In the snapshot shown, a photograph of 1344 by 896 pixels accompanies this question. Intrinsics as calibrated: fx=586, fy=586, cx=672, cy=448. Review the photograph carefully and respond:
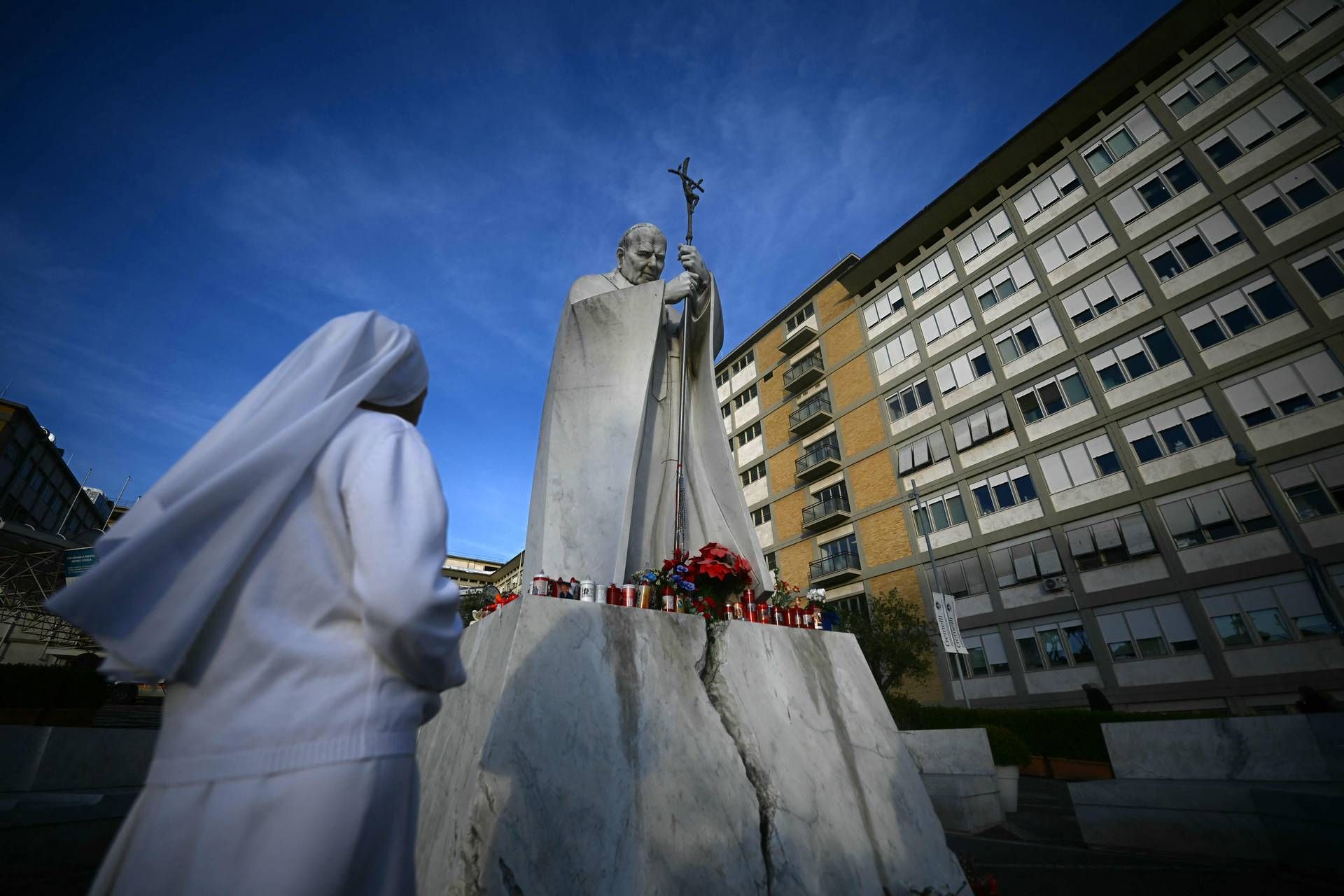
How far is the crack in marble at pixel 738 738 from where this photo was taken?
2.88 m

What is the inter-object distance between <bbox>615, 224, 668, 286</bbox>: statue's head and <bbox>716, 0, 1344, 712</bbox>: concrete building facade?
40.9ft

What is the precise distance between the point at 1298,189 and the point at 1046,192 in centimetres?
832

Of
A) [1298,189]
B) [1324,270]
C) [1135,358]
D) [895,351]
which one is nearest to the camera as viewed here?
[1324,270]

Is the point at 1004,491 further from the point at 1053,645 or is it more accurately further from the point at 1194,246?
the point at 1194,246

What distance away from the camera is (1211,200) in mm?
20922

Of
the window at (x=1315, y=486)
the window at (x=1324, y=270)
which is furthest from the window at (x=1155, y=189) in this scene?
Result: the window at (x=1315, y=486)

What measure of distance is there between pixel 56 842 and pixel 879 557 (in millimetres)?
27621

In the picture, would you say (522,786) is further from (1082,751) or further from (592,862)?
(1082,751)

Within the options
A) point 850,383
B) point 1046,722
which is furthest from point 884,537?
point 1046,722

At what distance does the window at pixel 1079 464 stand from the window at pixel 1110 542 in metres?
1.74

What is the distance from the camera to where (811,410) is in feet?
111

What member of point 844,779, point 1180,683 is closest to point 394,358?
point 844,779

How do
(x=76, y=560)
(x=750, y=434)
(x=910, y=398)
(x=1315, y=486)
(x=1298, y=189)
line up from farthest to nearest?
1. (x=750, y=434)
2. (x=910, y=398)
3. (x=1298, y=189)
4. (x=1315, y=486)
5. (x=76, y=560)

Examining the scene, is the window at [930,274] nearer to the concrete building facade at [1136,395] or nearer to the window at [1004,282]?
the concrete building facade at [1136,395]
